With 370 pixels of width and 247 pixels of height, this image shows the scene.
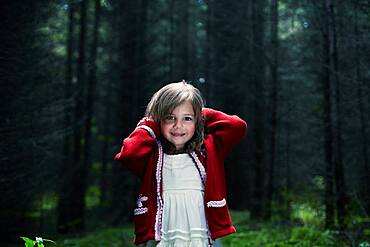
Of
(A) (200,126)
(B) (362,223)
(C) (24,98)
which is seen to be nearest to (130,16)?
(C) (24,98)

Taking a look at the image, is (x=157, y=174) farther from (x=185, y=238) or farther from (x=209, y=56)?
(x=209, y=56)

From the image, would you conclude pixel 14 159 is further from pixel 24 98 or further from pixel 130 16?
pixel 130 16

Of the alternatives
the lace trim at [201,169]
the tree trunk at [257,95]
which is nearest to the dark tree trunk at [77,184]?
the tree trunk at [257,95]

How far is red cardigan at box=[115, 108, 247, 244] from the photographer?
308cm

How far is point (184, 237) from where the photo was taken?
3.06 metres

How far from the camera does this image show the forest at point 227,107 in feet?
21.6

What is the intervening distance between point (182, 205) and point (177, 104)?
27.1 inches

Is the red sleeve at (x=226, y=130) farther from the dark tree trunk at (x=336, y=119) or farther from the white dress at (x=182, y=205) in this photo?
the dark tree trunk at (x=336, y=119)

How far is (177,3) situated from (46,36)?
1137 cm

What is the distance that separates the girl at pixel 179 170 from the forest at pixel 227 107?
2.84 m

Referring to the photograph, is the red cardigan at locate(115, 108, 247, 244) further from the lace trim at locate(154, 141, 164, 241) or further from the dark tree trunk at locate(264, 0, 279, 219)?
the dark tree trunk at locate(264, 0, 279, 219)

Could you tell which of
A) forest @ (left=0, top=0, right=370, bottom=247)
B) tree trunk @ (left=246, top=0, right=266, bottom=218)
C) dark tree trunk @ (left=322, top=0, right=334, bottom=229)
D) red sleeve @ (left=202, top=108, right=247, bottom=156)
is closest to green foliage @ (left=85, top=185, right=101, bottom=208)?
forest @ (left=0, top=0, right=370, bottom=247)

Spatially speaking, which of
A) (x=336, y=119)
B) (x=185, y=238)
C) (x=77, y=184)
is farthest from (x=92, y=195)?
(x=185, y=238)

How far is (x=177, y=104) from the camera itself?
3164 mm
